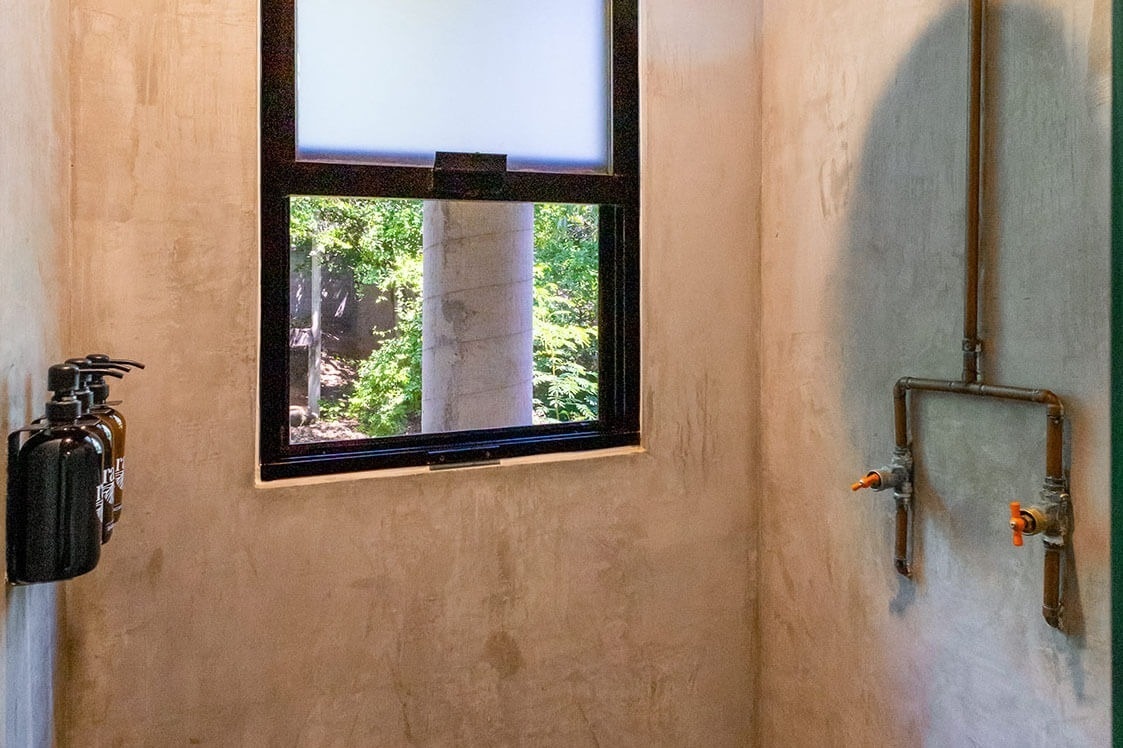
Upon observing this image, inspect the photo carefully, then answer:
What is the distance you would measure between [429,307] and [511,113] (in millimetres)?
533

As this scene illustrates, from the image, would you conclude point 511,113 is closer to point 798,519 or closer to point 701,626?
point 798,519

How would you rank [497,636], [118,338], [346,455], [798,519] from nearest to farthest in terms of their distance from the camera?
[118,338] < [346,455] < [497,636] < [798,519]

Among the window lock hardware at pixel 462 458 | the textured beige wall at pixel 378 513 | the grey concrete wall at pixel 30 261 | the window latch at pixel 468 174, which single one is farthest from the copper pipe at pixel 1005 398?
the grey concrete wall at pixel 30 261

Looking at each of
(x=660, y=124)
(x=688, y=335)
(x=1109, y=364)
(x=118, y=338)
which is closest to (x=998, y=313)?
(x=1109, y=364)

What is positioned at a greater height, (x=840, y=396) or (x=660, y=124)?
(x=660, y=124)

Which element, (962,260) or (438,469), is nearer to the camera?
(962,260)

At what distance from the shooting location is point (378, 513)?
1.58 m

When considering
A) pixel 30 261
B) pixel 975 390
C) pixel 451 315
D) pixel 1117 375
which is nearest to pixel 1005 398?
pixel 975 390

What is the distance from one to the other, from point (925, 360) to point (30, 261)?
1613mm

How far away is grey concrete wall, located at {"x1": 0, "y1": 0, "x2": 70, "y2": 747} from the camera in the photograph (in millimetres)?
958

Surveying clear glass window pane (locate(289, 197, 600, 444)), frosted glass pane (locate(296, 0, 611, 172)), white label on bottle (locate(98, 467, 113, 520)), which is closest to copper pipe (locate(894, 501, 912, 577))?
clear glass window pane (locate(289, 197, 600, 444))

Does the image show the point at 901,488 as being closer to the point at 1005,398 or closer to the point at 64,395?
the point at 1005,398

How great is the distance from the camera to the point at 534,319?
192cm

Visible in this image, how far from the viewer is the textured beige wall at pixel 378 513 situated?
54.9 inches
